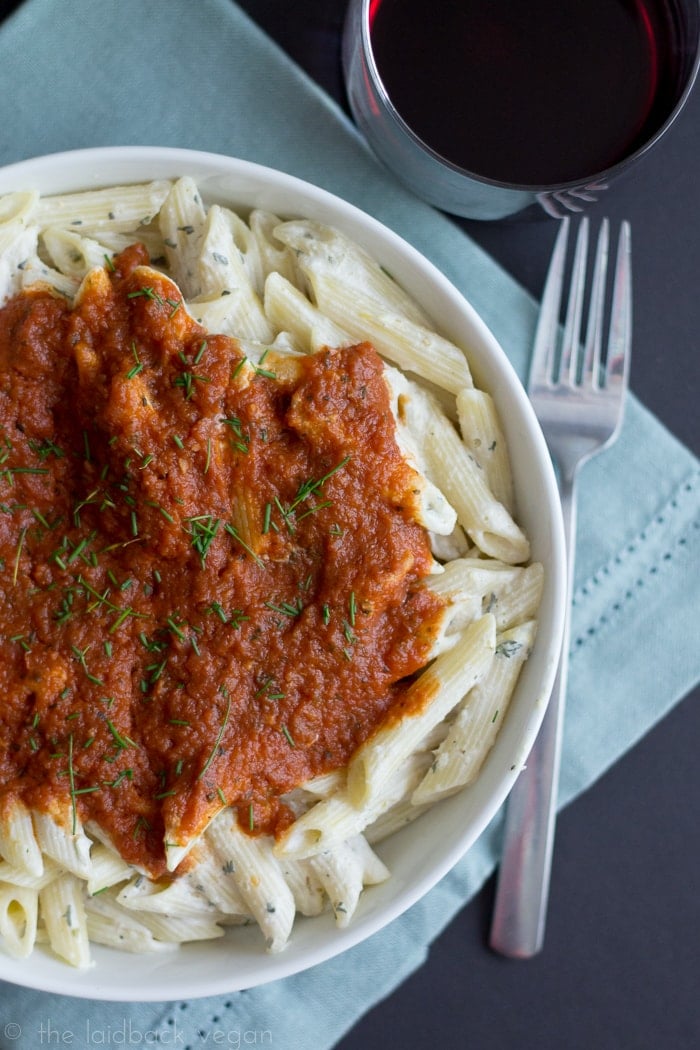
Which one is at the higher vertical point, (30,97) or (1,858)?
(30,97)

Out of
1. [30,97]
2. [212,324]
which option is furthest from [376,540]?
[30,97]

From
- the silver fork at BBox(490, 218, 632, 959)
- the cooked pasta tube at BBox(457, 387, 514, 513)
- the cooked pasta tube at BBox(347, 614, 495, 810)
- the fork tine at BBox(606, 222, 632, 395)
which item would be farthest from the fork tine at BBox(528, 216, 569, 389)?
the cooked pasta tube at BBox(347, 614, 495, 810)

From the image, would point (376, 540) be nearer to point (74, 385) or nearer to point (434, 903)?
point (74, 385)

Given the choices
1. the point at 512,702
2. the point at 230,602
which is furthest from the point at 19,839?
the point at 512,702

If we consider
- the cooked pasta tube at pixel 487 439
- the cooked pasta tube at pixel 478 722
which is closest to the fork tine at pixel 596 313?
the cooked pasta tube at pixel 487 439

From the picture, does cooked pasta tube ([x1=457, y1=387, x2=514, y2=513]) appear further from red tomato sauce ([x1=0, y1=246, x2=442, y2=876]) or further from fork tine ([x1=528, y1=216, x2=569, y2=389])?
fork tine ([x1=528, y1=216, x2=569, y2=389])

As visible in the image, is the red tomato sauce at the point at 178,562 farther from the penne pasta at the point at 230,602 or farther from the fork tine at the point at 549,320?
the fork tine at the point at 549,320
